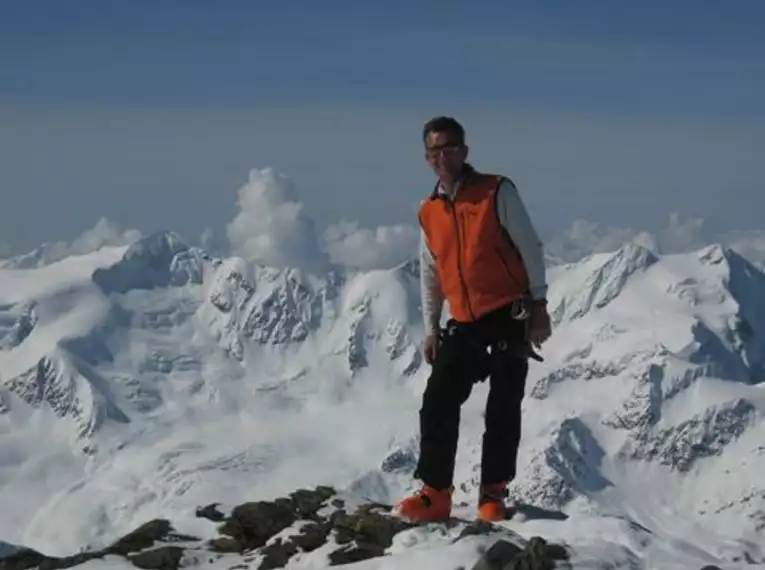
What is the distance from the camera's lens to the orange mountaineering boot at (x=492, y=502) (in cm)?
1586

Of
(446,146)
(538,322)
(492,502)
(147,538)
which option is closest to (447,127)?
(446,146)

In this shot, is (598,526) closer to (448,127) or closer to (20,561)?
(448,127)

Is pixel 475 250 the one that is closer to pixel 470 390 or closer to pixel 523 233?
A: pixel 523 233

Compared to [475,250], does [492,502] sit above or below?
below

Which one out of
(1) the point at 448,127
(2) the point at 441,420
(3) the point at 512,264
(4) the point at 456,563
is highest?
(1) the point at 448,127

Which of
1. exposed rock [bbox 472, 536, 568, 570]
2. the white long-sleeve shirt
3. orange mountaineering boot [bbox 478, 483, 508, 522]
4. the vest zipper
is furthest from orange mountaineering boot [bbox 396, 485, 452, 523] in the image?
the white long-sleeve shirt

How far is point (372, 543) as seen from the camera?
610 inches

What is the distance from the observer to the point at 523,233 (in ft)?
48.2

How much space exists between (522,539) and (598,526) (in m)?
1.46

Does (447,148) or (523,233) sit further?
(447,148)

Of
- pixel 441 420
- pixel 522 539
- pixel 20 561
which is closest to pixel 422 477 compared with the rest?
pixel 441 420

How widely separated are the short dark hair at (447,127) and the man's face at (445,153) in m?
0.05

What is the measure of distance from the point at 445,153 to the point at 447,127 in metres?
0.33

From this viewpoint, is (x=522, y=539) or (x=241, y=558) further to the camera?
(x=241, y=558)
